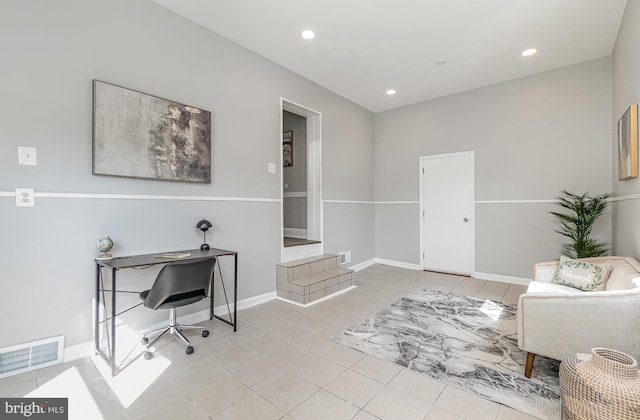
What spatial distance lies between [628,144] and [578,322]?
2.04m

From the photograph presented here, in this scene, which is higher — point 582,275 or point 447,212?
point 447,212

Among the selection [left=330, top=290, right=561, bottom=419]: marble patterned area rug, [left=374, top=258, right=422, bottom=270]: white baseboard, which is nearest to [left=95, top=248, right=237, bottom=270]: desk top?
[left=330, top=290, right=561, bottom=419]: marble patterned area rug

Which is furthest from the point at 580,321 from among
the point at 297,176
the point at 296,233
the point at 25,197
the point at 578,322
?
the point at 297,176

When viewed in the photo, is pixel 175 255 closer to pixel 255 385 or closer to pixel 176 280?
pixel 176 280

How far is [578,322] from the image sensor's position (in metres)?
1.76

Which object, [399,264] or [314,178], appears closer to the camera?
[314,178]

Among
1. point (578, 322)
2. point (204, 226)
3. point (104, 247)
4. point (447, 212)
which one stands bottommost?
point (578, 322)

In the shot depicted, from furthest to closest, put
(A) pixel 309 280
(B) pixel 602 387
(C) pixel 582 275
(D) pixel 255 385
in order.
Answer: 1. (A) pixel 309 280
2. (C) pixel 582 275
3. (D) pixel 255 385
4. (B) pixel 602 387

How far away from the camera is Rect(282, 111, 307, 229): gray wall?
518 centimetres

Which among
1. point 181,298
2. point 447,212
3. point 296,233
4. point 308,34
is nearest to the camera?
point 181,298

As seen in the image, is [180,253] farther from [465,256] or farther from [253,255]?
[465,256]

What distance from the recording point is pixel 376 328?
9.11 ft

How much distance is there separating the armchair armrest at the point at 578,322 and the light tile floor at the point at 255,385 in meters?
0.51

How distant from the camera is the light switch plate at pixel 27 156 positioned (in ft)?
6.54
